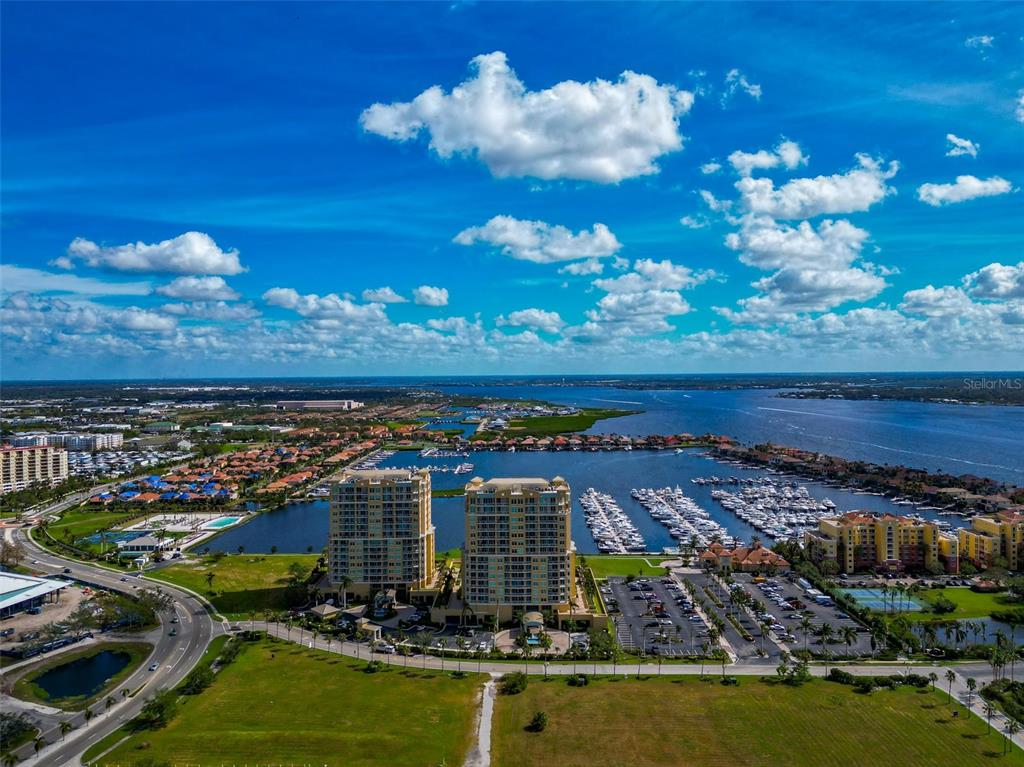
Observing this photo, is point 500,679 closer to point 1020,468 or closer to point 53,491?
point 53,491

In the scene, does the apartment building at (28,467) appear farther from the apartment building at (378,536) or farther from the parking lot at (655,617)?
the parking lot at (655,617)

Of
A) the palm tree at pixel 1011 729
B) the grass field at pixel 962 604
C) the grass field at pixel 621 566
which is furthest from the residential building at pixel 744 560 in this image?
the palm tree at pixel 1011 729

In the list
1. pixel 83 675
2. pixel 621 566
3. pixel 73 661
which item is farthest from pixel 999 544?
pixel 73 661

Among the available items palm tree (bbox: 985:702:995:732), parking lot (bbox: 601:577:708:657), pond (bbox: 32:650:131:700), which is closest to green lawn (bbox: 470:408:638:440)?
parking lot (bbox: 601:577:708:657)

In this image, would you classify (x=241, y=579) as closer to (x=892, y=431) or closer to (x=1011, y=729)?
(x=1011, y=729)

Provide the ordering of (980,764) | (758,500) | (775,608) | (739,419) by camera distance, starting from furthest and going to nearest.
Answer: (739,419)
(758,500)
(775,608)
(980,764)

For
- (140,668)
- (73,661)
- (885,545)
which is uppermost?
(885,545)

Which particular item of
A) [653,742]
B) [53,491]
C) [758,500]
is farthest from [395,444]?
[653,742]
